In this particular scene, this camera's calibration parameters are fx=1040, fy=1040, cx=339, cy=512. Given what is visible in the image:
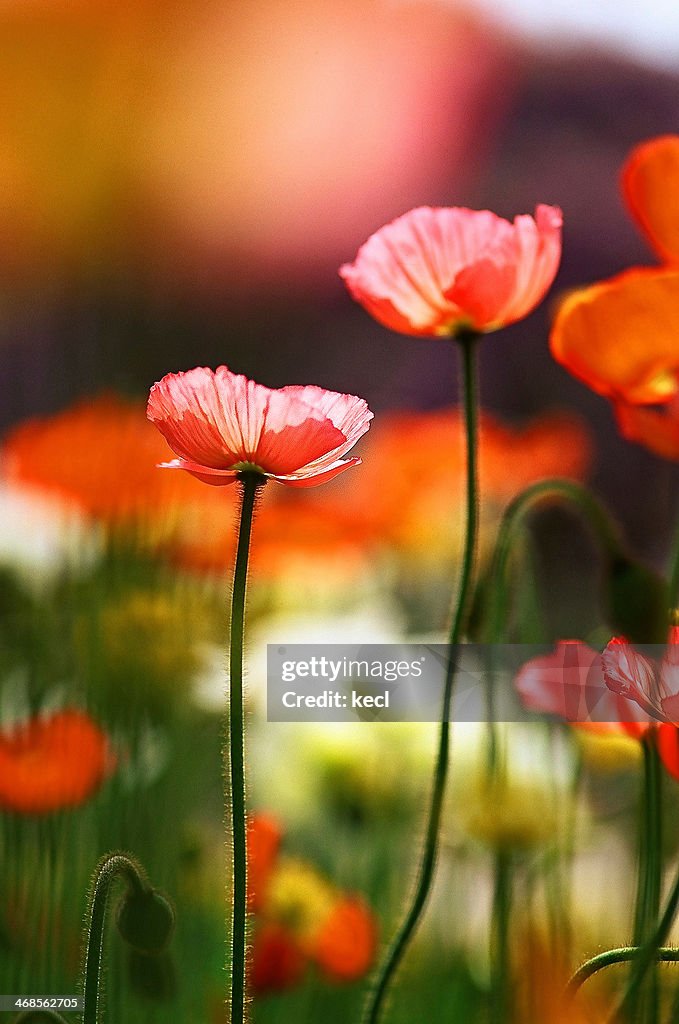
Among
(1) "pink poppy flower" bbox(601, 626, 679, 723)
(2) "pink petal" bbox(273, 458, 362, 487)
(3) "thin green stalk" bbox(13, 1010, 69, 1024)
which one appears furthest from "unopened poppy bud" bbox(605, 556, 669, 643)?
(3) "thin green stalk" bbox(13, 1010, 69, 1024)

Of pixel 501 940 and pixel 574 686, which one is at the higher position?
pixel 574 686

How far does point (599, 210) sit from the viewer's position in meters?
0.50

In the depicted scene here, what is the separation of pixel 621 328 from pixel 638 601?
86 mm

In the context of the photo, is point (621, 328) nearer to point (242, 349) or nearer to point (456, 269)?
point (456, 269)

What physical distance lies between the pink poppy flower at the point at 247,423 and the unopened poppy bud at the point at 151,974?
0.68 ft

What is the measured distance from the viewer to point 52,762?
0.43 m


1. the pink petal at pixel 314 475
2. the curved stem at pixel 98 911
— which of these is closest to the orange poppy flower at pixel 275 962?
Result: the curved stem at pixel 98 911

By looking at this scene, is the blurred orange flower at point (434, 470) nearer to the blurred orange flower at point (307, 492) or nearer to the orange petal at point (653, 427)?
the blurred orange flower at point (307, 492)

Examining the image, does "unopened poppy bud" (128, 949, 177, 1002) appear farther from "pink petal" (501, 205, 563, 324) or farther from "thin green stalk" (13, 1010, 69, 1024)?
"pink petal" (501, 205, 563, 324)

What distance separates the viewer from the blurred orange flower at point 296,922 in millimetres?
410

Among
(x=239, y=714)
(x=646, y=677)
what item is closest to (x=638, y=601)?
(x=646, y=677)
